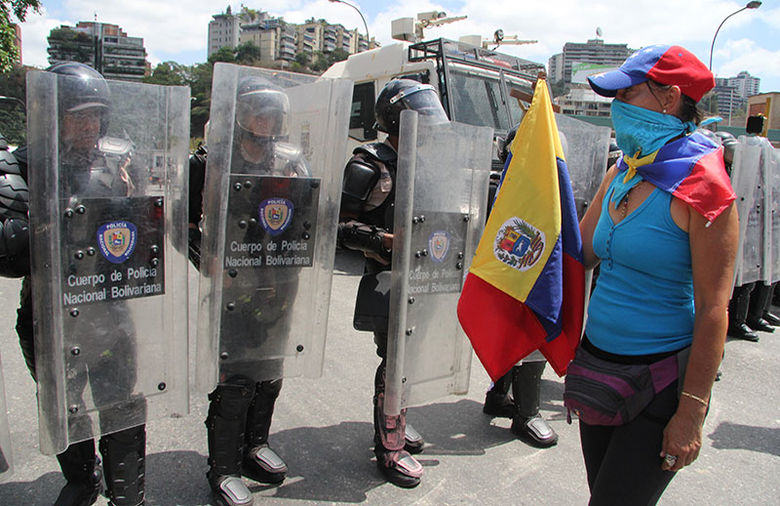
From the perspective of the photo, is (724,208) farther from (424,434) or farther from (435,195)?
(424,434)

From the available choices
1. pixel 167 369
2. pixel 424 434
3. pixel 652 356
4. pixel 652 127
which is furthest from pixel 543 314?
pixel 424 434

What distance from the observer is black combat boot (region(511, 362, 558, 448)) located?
343cm

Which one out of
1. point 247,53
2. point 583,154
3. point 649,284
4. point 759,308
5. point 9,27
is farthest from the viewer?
point 247,53

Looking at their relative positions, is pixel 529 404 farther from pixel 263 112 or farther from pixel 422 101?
pixel 263 112

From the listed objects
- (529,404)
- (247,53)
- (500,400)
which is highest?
(247,53)

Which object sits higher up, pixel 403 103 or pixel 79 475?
pixel 403 103

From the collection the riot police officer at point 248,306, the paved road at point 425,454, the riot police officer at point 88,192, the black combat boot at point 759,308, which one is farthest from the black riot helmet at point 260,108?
the black combat boot at point 759,308

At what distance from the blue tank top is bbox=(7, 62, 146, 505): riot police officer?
1.66m

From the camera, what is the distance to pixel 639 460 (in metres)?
1.66

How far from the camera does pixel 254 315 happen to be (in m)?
2.54

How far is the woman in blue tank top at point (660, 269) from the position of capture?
158cm

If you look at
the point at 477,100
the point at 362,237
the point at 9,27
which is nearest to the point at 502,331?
the point at 362,237

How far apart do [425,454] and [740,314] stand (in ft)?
14.0

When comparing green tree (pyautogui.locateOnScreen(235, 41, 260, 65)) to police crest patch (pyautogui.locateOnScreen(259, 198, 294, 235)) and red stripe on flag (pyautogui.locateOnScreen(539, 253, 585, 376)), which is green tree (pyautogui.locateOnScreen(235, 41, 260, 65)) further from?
red stripe on flag (pyautogui.locateOnScreen(539, 253, 585, 376))
